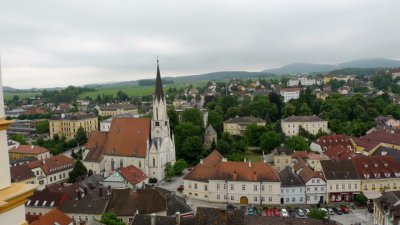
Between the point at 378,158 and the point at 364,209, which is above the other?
the point at 378,158

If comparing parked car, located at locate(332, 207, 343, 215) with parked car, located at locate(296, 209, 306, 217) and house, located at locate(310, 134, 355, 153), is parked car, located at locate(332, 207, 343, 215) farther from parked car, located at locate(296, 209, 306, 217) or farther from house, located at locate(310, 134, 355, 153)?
house, located at locate(310, 134, 355, 153)

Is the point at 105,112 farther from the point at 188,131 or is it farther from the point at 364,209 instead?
the point at 364,209

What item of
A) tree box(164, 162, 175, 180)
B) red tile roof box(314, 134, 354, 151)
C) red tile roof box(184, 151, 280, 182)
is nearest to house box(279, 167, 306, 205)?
red tile roof box(184, 151, 280, 182)

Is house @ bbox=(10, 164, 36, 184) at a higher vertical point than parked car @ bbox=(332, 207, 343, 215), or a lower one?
higher

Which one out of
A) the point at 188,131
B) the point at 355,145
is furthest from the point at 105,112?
the point at 355,145

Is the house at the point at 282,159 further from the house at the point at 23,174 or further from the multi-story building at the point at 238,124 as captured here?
the house at the point at 23,174

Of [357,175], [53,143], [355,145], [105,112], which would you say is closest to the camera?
[357,175]

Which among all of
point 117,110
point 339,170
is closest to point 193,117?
point 339,170
